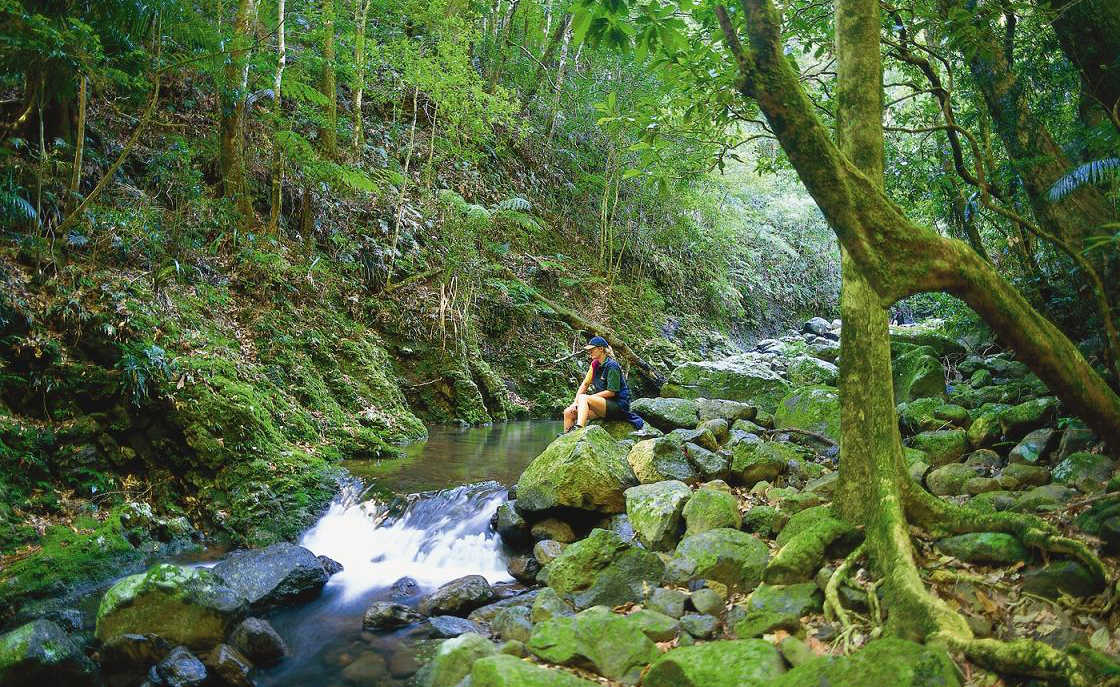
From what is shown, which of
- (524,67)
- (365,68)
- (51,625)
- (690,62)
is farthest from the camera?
(524,67)

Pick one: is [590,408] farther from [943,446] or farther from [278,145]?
[278,145]

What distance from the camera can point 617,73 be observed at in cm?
2042

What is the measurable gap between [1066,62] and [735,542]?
5.50 m

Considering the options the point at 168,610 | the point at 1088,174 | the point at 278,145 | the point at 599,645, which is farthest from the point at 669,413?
the point at 278,145

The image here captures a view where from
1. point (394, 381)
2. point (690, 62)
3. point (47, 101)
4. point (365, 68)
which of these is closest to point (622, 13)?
point (690, 62)

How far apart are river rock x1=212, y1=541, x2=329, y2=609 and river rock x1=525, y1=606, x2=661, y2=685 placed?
104 inches

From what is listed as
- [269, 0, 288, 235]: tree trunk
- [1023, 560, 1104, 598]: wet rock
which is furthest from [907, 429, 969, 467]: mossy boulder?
[269, 0, 288, 235]: tree trunk

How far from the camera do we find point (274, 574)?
542 centimetres

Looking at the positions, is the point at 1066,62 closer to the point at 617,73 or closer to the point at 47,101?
the point at 47,101

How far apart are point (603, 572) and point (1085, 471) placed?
11.9 ft

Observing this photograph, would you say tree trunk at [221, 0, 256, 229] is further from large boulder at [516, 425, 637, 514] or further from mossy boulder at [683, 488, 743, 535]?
mossy boulder at [683, 488, 743, 535]

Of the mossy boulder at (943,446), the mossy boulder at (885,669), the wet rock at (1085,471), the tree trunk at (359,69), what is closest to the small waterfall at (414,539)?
the mossy boulder at (885,669)

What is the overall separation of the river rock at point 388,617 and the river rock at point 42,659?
1.80 m

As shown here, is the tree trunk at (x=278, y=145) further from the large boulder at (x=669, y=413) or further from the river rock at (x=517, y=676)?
the river rock at (x=517, y=676)
